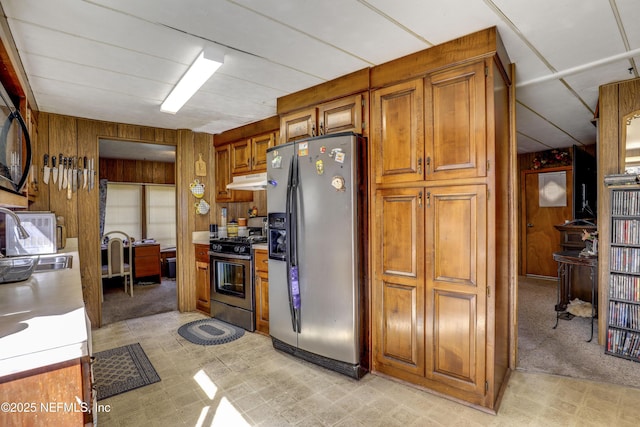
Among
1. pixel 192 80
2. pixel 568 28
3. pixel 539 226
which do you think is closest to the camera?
pixel 568 28

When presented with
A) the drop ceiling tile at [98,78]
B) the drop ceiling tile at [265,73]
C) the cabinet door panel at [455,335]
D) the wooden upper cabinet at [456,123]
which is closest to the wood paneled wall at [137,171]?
the drop ceiling tile at [98,78]

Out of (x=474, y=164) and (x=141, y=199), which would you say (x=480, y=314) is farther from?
(x=141, y=199)

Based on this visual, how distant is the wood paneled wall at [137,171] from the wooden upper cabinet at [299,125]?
3941 mm

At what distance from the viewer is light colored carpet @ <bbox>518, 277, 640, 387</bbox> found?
2.51 metres

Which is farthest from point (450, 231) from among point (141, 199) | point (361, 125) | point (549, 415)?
point (141, 199)

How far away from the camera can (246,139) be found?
4.06 meters

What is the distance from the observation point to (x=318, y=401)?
2.19 metres

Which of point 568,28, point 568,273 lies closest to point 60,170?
point 568,28

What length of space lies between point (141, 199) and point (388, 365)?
620 centimetres

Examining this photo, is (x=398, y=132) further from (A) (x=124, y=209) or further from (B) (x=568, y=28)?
(A) (x=124, y=209)

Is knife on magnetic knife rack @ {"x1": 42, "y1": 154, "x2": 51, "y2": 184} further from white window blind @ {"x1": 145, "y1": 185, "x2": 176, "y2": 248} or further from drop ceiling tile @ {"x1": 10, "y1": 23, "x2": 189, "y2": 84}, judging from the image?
white window blind @ {"x1": 145, "y1": 185, "x2": 176, "y2": 248}

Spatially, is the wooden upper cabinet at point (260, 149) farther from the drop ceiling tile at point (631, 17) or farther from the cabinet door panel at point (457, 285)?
the drop ceiling tile at point (631, 17)

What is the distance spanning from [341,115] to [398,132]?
56cm

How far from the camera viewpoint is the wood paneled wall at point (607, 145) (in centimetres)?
284
